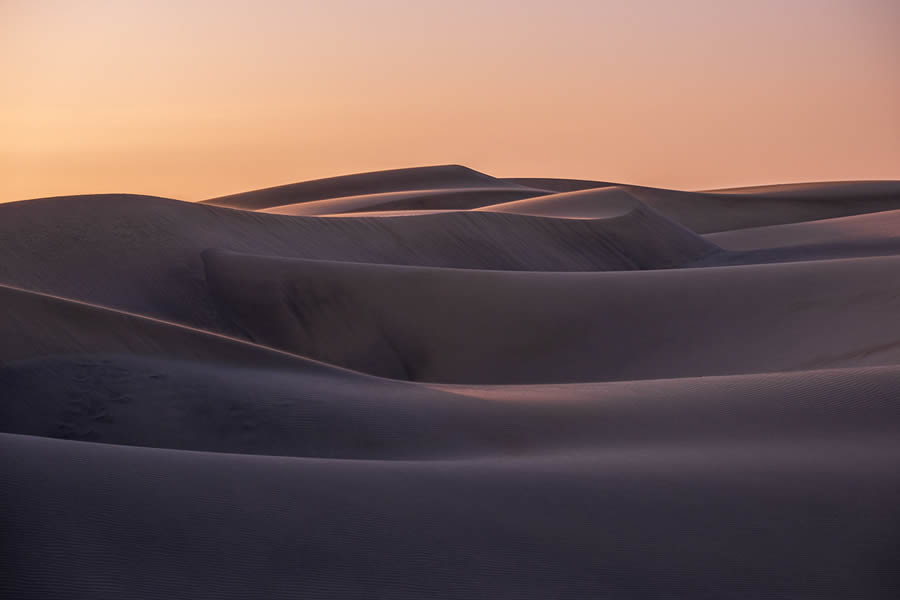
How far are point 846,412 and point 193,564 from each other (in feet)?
6.97

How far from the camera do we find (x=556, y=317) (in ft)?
19.5

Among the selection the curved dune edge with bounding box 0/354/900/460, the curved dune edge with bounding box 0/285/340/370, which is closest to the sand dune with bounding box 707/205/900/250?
the curved dune edge with bounding box 0/354/900/460

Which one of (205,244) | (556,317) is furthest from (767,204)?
(205,244)

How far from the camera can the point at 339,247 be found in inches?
301

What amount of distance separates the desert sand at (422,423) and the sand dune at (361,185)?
12135 mm

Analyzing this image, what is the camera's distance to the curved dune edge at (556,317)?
5.21 m

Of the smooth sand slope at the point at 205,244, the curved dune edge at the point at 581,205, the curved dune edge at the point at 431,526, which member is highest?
the curved dune edge at the point at 581,205

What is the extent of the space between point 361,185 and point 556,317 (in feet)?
47.2

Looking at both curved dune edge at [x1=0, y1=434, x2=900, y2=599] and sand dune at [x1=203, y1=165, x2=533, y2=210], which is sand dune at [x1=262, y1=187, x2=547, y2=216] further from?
curved dune edge at [x1=0, y1=434, x2=900, y2=599]

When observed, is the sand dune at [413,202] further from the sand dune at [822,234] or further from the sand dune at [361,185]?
the sand dune at [822,234]

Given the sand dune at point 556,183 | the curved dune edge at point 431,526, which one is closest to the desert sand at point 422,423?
the curved dune edge at point 431,526

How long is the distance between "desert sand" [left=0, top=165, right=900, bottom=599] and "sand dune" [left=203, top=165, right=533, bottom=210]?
12.1m

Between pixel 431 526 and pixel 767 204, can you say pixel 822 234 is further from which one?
pixel 431 526

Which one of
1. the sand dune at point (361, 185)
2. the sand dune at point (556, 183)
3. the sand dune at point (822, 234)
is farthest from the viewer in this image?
the sand dune at point (556, 183)
